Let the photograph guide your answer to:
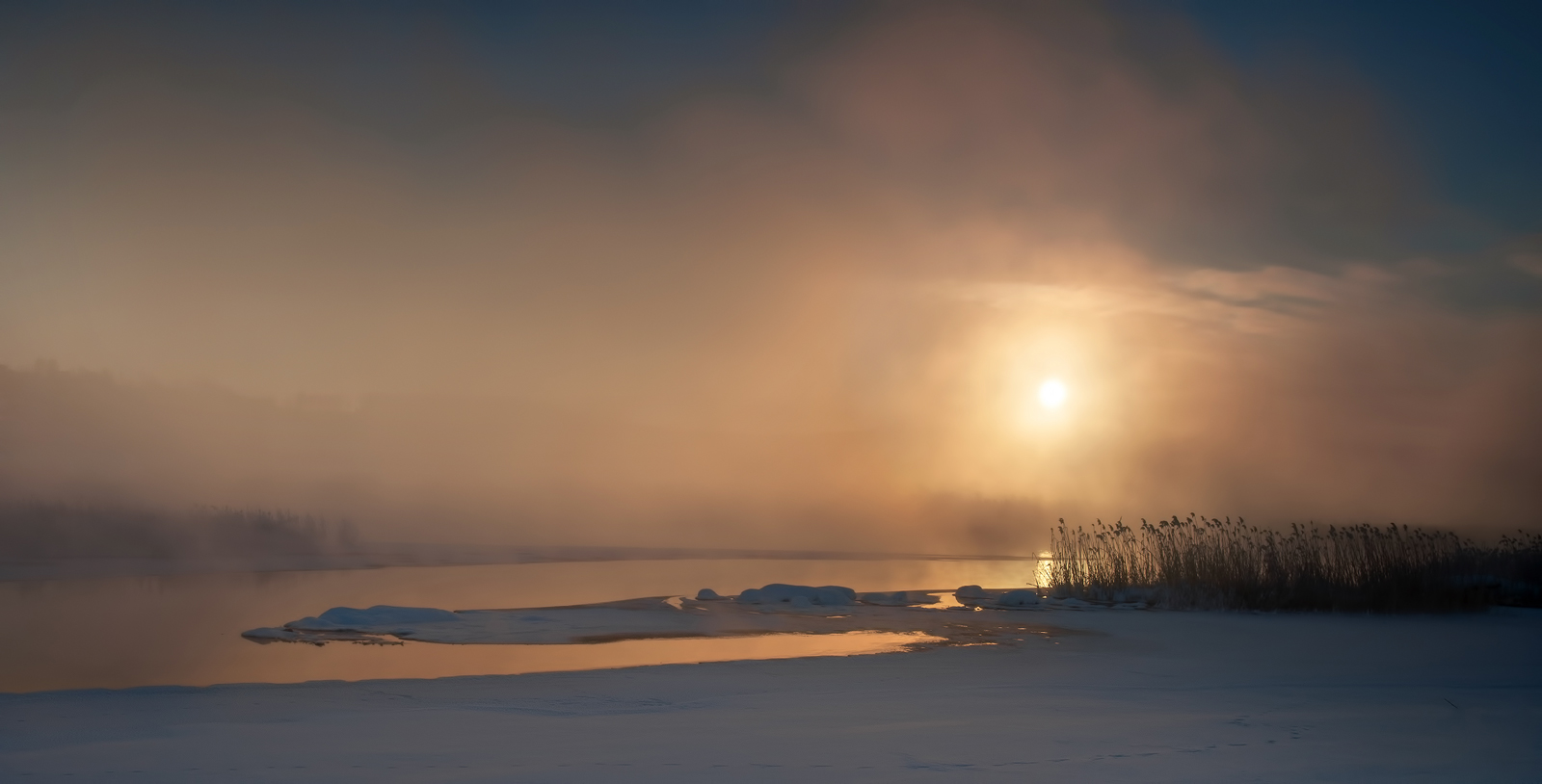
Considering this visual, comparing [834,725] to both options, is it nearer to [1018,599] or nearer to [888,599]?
[888,599]

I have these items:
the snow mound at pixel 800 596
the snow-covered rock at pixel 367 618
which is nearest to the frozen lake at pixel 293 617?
the snow-covered rock at pixel 367 618

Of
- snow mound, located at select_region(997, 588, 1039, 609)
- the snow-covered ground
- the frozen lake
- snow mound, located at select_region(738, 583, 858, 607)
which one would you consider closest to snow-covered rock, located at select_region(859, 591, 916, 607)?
snow mound, located at select_region(738, 583, 858, 607)

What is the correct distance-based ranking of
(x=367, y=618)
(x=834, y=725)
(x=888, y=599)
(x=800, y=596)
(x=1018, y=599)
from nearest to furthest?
(x=834, y=725)
(x=367, y=618)
(x=800, y=596)
(x=1018, y=599)
(x=888, y=599)

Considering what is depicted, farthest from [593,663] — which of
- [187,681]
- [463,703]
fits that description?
[187,681]

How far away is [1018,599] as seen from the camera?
580 inches

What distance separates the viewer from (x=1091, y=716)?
5621mm

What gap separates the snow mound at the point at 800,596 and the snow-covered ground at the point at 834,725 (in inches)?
232

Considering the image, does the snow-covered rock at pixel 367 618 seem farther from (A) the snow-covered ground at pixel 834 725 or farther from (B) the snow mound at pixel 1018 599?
(B) the snow mound at pixel 1018 599

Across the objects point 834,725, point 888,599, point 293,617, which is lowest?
point 834,725

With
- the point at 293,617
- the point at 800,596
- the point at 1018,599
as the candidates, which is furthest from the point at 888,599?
the point at 293,617

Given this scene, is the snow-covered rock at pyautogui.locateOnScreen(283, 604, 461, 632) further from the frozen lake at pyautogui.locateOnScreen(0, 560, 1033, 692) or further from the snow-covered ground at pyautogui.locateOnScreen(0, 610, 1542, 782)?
the snow-covered ground at pyautogui.locateOnScreen(0, 610, 1542, 782)

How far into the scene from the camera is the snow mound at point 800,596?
14234mm

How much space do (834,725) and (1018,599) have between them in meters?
10.0

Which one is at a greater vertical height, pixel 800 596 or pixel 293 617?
pixel 800 596
